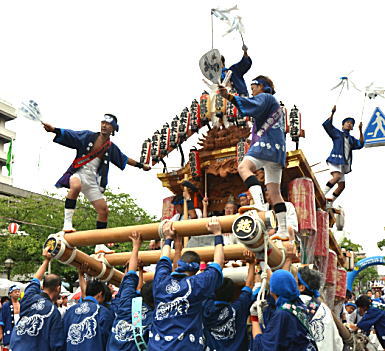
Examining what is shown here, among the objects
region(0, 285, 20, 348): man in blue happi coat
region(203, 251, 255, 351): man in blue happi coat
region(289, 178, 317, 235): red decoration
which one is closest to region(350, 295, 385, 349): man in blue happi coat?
region(203, 251, 255, 351): man in blue happi coat

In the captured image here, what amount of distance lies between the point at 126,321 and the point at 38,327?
99cm

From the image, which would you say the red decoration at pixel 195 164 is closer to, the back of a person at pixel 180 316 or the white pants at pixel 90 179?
the white pants at pixel 90 179

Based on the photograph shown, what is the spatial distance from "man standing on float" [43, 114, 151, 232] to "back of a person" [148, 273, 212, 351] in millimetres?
2812

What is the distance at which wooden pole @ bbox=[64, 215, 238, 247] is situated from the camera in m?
4.45

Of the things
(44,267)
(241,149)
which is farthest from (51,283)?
(241,149)

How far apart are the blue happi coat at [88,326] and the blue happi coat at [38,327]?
11 cm

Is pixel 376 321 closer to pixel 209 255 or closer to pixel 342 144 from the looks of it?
pixel 209 255

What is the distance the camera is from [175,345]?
148 inches

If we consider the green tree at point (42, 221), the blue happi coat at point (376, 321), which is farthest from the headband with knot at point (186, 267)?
the green tree at point (42, 221)

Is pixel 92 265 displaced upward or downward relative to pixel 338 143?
downward

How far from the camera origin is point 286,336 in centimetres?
356

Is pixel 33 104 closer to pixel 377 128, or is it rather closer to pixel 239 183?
pixel 377 128

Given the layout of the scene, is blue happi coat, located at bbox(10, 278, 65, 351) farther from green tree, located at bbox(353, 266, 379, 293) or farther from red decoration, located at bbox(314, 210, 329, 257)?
green tree, located at bbox(353, 266, 379, 293)

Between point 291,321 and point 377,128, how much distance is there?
7597 millimetres
